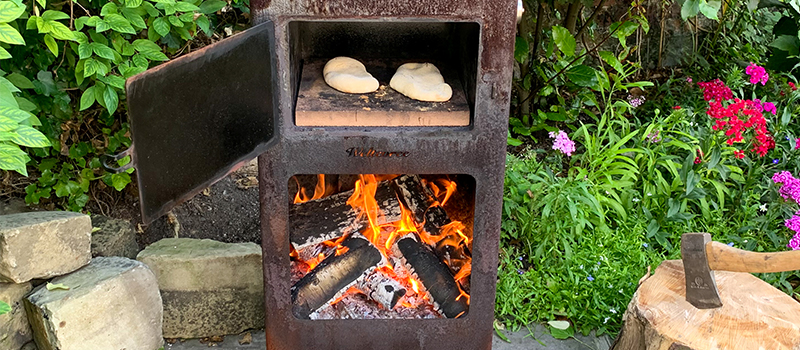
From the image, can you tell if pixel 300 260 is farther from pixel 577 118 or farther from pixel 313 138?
pixel 577 118

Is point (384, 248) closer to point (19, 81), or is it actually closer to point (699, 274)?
point (699, 274)

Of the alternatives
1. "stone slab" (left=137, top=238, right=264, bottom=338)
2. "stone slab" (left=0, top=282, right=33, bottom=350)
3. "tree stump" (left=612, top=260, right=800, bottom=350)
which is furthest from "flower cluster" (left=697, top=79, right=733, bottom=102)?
"stone slab" (left=0, top=282, right=33, bottom=350)

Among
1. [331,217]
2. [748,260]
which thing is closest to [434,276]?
[331,217]

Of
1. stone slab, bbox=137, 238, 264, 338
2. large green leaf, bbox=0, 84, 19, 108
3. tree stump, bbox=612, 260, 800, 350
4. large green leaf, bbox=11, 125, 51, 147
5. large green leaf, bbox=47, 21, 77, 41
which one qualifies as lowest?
stone slab, bbox=137, 238, 264, 338

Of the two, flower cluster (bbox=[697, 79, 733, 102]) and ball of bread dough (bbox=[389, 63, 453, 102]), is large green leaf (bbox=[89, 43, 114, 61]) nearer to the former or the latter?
ball of bread dough (bbox=[389, 63, 453, 102])

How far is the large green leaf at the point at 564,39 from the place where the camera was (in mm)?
3332

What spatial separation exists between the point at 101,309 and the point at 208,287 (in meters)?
0.42

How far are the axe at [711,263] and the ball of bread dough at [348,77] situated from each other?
Answer: 1091 millimetres

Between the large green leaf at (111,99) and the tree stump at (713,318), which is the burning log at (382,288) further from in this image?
the large green leaf at (111,99)

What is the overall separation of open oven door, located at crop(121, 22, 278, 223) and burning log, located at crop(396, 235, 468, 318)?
2.72ft

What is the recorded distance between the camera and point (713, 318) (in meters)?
2.12

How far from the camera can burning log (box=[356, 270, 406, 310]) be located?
8.27 ft

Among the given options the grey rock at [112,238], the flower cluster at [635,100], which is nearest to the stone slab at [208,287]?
the grey rock at [112,238]

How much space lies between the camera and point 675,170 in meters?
3.17
